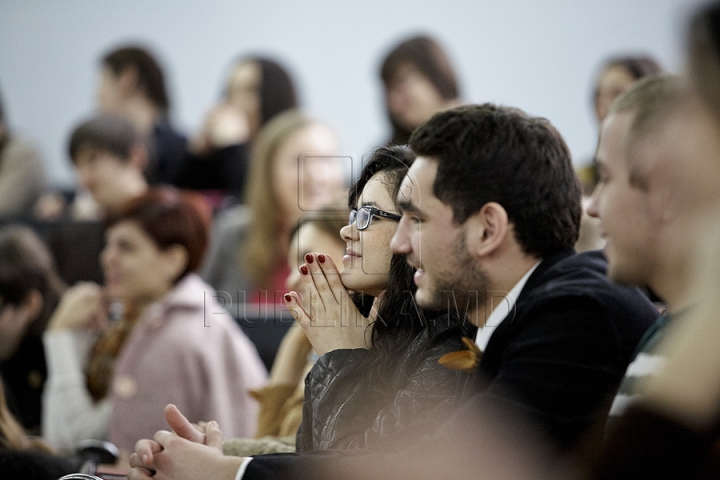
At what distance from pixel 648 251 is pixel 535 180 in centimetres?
19

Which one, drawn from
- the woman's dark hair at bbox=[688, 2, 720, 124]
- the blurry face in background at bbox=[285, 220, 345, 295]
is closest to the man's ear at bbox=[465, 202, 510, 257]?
the woman's dark hair at bbox=[688, 2, 720, 124]

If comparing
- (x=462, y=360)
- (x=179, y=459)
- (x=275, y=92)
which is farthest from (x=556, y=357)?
(x=275, y=92)

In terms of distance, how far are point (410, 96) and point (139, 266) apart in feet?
3.37

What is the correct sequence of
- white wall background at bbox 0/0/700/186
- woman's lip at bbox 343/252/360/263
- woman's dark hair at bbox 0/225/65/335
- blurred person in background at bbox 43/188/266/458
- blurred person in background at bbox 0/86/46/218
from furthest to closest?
white wall background at bbox 0/0/700/186, blurred person in background at bbox 0/86/46/218, woman's dark hair at bbox 0/225/65/335, blurred person in background at bbox 43/188/266/458, woman's lip at bbox 343/252/360/263

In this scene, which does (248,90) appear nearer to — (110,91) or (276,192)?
(110,91)

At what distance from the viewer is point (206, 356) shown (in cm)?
205

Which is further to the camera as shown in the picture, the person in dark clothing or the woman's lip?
the person in dark clothing

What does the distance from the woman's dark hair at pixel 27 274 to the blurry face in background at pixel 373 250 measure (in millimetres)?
1480

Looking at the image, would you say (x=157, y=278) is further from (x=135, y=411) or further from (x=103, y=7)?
(x=103, y=7)

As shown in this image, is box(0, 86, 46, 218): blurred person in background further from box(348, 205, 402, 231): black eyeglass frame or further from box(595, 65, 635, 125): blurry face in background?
box(348, 205, 402, 231): black eyeglass frame

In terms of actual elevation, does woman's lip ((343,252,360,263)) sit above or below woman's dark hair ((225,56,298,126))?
below

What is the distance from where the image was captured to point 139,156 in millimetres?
3199

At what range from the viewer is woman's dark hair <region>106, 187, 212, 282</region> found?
2283 millimetres

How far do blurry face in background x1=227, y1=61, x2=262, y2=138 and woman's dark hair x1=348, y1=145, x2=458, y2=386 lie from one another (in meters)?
2.09
